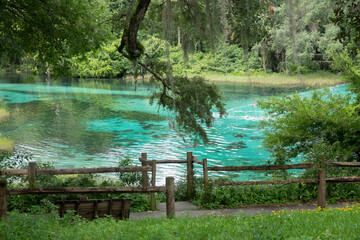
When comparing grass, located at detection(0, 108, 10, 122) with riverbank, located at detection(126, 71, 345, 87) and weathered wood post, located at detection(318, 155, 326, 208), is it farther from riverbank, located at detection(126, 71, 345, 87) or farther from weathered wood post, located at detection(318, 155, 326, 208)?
weathered wood post, located at detection(318, 155, 326, 208)

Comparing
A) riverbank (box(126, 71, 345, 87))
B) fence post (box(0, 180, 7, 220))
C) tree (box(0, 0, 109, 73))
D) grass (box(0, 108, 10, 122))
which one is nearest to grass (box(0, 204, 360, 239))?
fence post (box(0, 180, 7, 220))

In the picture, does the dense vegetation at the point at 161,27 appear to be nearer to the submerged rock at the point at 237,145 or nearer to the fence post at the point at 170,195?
the fence post at the point at 170,195

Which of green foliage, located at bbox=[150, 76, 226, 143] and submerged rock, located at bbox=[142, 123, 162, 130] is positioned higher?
green foliage, located at bbox=[150, 76, 226, 143]

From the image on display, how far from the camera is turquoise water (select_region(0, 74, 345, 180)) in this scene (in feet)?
63.9

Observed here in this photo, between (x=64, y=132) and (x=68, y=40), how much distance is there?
650 inches

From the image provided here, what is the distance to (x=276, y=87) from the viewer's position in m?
41.9

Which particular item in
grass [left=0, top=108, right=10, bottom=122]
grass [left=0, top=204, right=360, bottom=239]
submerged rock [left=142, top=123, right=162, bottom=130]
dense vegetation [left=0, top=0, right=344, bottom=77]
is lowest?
submerged rock [left=142, top=123, right=162, bottom=130]

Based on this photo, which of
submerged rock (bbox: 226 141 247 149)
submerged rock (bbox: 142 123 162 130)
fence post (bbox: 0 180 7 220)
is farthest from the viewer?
submerged rock (bbox: 142 123 162 130)

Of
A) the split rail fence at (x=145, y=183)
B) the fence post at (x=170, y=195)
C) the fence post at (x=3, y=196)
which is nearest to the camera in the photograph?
the fence post at (x=3, y=196)

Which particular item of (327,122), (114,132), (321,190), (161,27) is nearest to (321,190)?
(321,190)

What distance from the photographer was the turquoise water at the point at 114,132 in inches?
766

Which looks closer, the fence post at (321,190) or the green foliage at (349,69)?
the fence post at (321,190)

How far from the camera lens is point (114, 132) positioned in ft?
85.1

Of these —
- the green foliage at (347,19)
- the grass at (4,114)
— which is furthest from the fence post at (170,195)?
the grass at (4,114)
